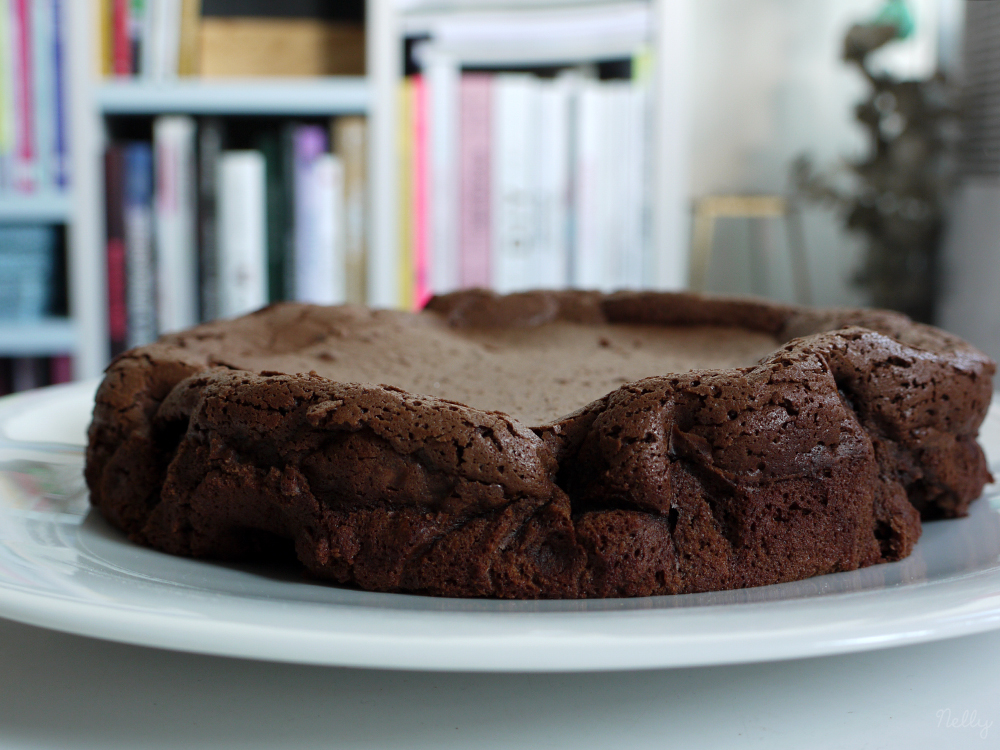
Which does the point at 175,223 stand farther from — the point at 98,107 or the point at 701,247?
the point at 701,247

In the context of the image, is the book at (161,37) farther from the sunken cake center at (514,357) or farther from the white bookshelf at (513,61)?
the sunken cake center at (514,357)

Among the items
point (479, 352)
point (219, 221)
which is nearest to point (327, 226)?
point (219, 221)

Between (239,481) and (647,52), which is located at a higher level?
(647,52)

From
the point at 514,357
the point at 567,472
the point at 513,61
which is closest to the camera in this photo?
the point at 567,472

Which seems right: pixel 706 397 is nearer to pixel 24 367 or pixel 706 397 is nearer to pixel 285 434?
pixel 285 434

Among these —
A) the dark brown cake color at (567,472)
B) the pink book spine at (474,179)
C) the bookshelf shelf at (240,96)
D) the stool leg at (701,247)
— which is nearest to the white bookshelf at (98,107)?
the bookshelf shelf at (240,96)

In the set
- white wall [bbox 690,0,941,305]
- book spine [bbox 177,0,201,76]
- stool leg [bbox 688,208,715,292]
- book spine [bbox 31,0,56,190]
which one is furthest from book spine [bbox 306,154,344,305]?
white wall [bbox 690,0,941,305]

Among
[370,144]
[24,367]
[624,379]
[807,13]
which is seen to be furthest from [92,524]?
[807,13]
